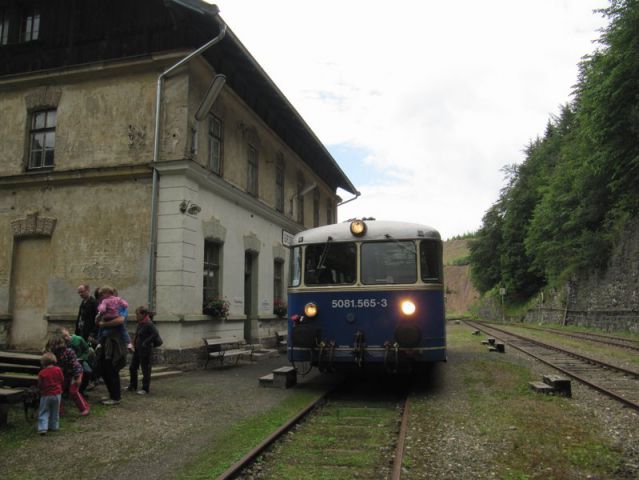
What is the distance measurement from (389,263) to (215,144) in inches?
274

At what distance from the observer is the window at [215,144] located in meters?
12.9

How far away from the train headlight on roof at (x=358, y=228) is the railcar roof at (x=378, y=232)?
6 cm

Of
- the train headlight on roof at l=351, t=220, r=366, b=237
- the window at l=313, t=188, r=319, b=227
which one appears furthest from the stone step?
the window at l=313, t=188, r=319, b=227

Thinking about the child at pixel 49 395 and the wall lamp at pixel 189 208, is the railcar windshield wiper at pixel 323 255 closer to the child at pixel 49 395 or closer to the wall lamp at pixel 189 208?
the child at pixel 49 395

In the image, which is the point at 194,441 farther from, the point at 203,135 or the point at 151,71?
the point at 151,71

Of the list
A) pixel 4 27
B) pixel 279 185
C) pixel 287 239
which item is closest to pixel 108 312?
pixel 287 239

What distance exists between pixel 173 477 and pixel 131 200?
8.40 m

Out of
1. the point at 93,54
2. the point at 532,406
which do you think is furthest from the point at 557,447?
the point at 93,54

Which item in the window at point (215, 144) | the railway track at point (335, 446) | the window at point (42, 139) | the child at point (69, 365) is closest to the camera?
the railway track at point (335, 446)

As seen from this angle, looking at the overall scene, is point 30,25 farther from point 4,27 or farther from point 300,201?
point 300,201

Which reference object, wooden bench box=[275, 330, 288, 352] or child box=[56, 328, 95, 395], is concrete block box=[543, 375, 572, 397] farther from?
wooden bench box=[275, 330, 288, 352]

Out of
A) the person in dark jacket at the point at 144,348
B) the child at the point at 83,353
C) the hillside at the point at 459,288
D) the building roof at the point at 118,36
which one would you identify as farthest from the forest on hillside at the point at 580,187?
the hillside at the point at 459,288

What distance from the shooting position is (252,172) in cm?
1566

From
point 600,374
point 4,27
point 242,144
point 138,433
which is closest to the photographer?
point 138,433
